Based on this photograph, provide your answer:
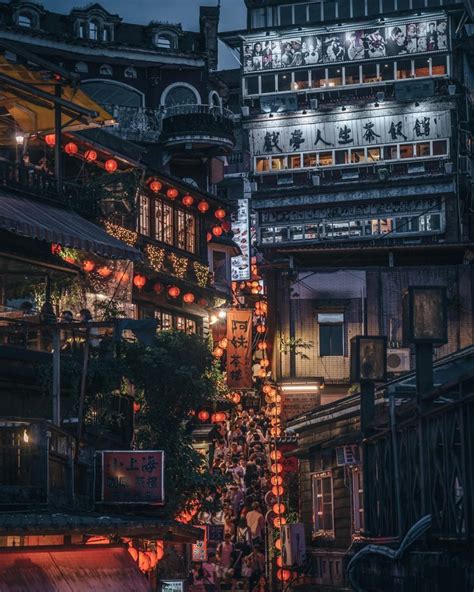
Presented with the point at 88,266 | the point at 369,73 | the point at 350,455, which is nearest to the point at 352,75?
the point at 369,73

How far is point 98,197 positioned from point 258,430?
1754cm

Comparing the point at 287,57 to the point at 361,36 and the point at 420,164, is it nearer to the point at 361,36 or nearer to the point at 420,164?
the point at 361,36

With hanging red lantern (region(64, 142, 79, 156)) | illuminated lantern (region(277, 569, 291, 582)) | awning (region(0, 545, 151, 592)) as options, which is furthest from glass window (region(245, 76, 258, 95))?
awning (region(0, 545, 151, 592))

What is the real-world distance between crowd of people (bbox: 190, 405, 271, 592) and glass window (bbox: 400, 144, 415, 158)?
26.8 m

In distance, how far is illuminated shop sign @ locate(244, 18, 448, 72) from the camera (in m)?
74.1

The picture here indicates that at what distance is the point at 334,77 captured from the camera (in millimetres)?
75875

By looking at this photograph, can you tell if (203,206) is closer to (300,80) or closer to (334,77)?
(334,77)

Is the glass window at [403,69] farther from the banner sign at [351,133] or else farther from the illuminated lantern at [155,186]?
the illuminated lantern at [155,186]

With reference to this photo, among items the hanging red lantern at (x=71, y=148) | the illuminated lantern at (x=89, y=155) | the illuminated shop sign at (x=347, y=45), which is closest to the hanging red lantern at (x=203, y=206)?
the illuminated lantern at (x=89, y=155)

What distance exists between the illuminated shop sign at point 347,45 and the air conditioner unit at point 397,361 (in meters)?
25.3

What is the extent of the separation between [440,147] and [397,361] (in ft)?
72.7

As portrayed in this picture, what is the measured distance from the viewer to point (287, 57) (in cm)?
7612

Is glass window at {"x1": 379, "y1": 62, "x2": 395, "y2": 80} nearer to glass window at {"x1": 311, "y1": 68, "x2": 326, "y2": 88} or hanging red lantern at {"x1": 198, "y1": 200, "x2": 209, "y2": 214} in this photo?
glass window at {"x1": 311, "y1": 68, "x2": 326, "y2": 88}

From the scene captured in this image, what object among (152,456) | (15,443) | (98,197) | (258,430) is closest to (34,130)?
(98,197)
